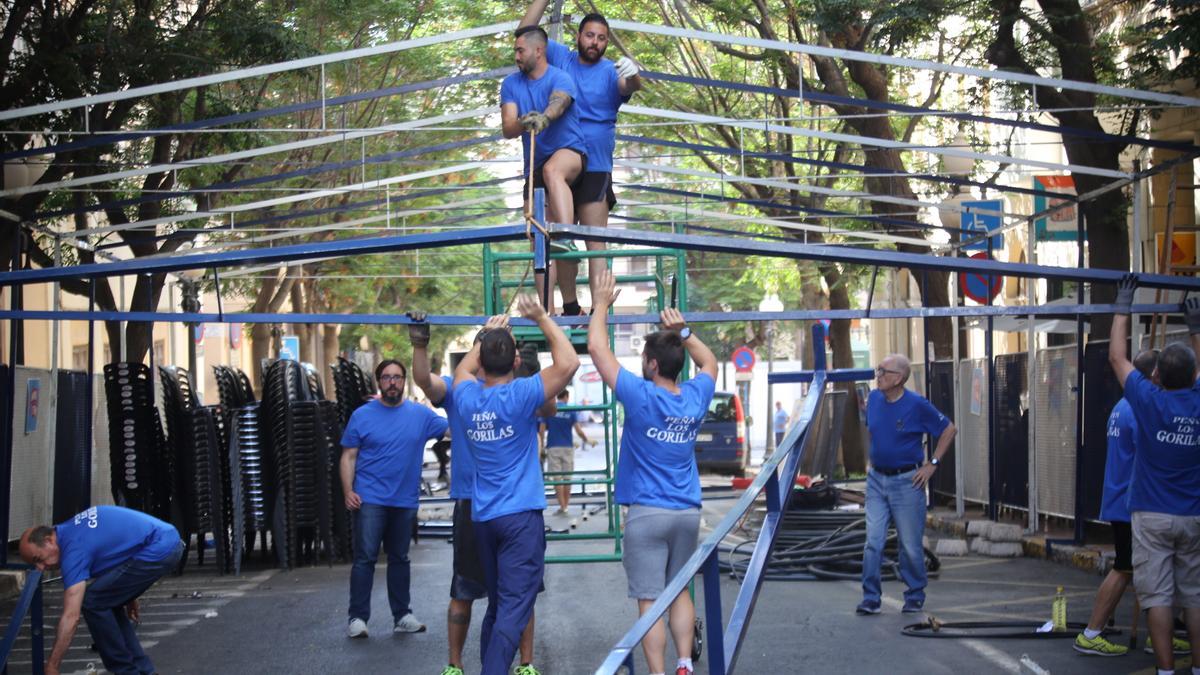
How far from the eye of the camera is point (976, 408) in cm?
1948

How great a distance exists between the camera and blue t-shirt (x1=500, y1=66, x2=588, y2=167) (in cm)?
852

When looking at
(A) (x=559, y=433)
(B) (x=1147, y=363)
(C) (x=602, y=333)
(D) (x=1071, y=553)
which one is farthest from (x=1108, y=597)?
(A) (x=559, y=433)

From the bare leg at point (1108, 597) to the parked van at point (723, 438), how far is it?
24.2 m

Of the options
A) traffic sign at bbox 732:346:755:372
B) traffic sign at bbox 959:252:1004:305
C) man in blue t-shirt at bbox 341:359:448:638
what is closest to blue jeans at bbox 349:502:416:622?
man in blue t-shirt at bbox 341:359:448:638

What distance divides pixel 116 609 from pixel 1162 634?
6015 mm

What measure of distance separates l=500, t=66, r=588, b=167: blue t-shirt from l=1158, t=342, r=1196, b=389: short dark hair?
3474 millimetres

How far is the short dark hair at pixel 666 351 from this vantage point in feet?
25.3

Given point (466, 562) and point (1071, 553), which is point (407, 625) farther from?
point (1071, 553)

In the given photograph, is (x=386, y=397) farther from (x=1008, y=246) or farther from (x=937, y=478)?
(x=1008, y=246)

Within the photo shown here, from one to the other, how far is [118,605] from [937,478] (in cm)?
1525

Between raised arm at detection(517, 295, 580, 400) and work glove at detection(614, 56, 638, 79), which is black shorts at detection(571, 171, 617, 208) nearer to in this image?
work glove at detection(614, 56, 638, 79)

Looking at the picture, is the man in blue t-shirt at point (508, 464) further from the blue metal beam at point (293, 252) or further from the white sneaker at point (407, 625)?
the white sneaker at point (407, 625)

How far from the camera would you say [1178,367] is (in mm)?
8398

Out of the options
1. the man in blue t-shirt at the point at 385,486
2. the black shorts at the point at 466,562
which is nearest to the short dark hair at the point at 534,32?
the black shorts at the point at 466,562
